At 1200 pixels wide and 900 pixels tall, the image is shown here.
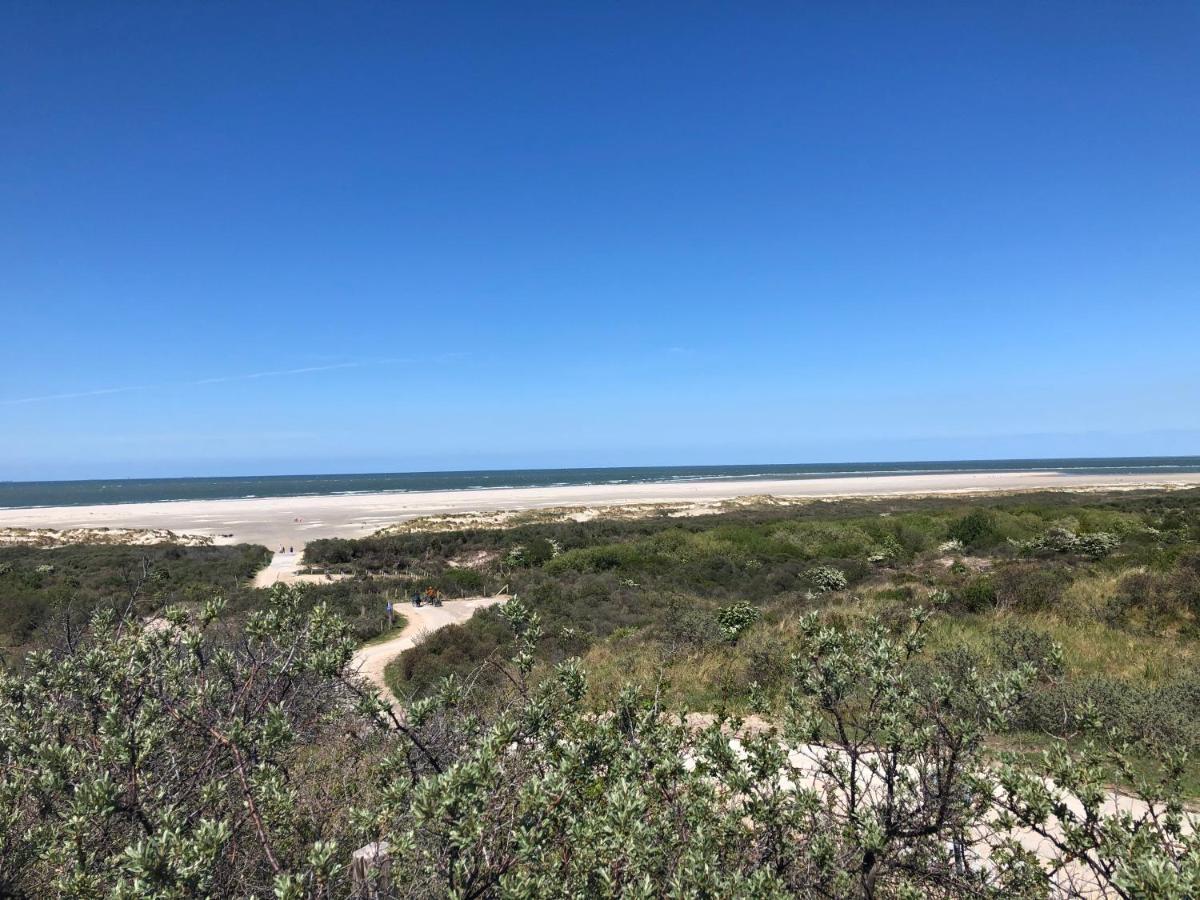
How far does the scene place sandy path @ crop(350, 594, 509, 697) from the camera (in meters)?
14.1

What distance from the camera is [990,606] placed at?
613 inches

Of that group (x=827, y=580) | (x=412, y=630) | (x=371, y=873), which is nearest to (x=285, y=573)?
(x=412, y=630)

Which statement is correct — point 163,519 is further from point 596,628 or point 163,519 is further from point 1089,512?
point 1089,512

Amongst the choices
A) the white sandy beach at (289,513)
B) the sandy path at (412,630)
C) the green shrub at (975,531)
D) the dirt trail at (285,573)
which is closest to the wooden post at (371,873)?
the sandy path at (412,630)

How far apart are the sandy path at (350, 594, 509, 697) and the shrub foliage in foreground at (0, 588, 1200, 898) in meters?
7.93

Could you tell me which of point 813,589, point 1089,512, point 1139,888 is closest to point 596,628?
point 813,589

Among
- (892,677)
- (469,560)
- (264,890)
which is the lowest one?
(469,560)

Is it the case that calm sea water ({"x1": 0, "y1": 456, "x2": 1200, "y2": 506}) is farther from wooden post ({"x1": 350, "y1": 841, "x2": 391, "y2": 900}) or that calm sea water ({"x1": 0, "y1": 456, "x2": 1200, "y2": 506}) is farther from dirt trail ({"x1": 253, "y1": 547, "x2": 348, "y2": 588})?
wooden post ({"x1": 350, "y1": 841, "x2": 391, "y2": 900})

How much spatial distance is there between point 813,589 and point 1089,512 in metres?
22.2

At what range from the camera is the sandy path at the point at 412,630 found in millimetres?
14117

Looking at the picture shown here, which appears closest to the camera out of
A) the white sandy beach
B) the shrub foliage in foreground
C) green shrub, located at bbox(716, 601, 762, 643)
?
the shrub foliage in foreground

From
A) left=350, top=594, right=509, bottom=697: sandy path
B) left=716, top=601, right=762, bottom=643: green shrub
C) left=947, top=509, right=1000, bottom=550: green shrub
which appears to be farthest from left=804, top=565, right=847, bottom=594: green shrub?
left=350, top=594, right=509, bottom=697: sandy path

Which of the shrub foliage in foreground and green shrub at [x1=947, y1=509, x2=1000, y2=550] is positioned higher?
the shrub foliage in foreground

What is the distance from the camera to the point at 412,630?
18.5 m
